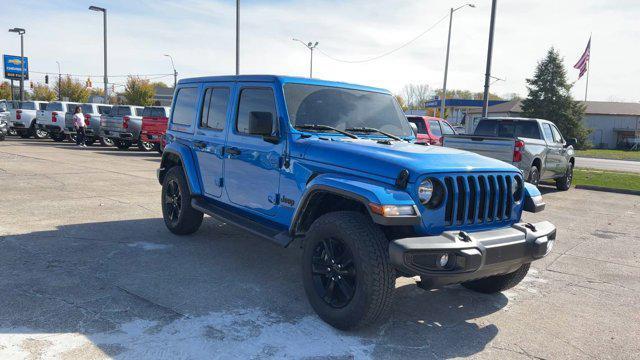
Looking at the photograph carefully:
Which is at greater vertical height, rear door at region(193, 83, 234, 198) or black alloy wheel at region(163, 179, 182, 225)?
rear door at region(193, 83, 234, 198)

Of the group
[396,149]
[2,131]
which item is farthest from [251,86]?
[2,131]

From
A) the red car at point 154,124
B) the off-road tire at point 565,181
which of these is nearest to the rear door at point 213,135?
the off-road tire at point 565,181

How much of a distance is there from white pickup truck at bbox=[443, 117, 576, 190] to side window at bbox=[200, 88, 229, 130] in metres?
6.62

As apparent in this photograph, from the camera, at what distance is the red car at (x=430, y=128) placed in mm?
13883

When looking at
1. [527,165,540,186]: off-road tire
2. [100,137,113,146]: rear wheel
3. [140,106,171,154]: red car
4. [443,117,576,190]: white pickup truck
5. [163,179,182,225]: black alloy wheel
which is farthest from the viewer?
[100,137,113,146]: rear wheel

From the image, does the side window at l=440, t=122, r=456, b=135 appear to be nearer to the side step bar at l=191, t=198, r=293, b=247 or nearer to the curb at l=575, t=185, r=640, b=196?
the curb at l=575, t=185, r=640, b=196

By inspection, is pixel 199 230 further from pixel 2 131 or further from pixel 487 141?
pixel 2 131

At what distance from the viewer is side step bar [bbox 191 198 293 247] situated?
435 cm

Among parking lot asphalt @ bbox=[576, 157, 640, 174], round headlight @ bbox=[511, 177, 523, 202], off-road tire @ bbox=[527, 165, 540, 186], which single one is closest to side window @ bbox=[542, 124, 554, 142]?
off-road tire @ bbox=[527, 165, 540, 186]

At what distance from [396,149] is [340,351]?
1669mm

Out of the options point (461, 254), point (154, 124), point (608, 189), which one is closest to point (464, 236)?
point (461, 254)

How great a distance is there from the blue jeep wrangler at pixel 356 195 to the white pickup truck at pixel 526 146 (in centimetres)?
563

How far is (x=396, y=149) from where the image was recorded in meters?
4.10

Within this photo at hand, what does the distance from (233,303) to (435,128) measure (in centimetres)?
1234
